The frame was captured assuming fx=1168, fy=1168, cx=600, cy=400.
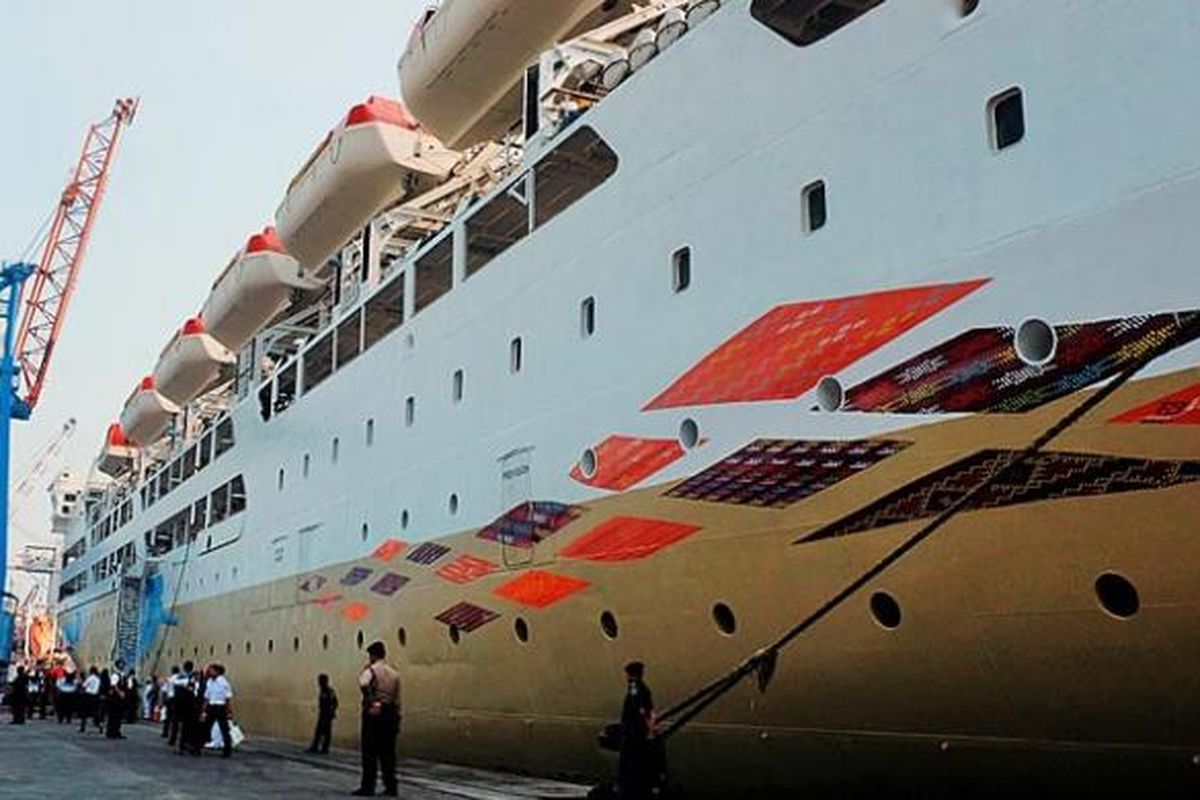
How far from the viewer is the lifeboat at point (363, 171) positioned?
55.6ft

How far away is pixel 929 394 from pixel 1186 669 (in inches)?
74.8

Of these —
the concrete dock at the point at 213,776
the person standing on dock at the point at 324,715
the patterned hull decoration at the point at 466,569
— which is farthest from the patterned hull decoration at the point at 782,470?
the person standing on dock at the point at 324,715

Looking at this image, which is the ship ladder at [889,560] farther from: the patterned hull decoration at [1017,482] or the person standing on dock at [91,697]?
the person standing on dock at [91,697]

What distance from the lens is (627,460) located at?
9141 millimetres

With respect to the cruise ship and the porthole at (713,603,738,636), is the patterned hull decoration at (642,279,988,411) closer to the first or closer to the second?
the cruise ship

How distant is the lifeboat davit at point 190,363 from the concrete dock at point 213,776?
41.4ft

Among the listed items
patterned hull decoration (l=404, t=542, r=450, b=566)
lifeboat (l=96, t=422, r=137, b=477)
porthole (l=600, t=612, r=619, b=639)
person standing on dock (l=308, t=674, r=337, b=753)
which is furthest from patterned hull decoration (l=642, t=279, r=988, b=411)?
lifeboat (l=96, t=422, r=137, b=477)

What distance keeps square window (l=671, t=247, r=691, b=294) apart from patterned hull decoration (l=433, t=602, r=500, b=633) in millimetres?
4011

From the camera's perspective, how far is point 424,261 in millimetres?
14797

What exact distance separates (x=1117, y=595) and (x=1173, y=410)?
0.96 meters

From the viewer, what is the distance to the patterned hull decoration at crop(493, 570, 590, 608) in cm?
998

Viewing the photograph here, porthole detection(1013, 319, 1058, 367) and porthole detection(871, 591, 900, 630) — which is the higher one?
porthole detection(1013, 319, 1058, 367)

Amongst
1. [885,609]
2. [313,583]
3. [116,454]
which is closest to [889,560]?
[885,609]

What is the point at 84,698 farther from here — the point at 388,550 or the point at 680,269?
the point at 680,269
